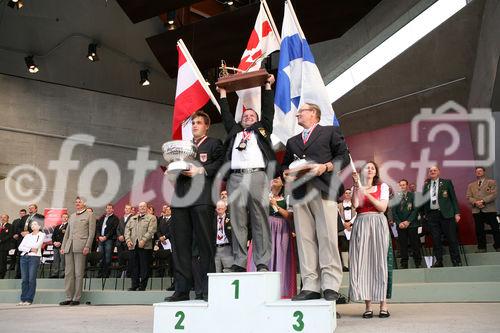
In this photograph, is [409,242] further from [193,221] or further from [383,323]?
Answer: [193,221]

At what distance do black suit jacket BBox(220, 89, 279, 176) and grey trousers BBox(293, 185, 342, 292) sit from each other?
405 millimetres

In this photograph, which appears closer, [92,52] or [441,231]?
[441,231]

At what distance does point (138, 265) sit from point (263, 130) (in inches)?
197

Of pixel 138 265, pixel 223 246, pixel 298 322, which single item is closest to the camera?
pixel 298 322

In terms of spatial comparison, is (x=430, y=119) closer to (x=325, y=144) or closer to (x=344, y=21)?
(x=344, y=21)

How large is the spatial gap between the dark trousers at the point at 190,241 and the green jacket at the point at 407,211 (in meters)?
4.51

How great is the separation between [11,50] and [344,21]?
7.38m

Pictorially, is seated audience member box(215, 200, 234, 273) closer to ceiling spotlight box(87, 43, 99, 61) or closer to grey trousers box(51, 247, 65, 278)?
grey trousers box(51, 247, 65, 278)

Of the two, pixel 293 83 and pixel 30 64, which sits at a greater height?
pixel 30 64

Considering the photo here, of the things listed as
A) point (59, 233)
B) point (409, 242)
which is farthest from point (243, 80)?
point (59, 233)

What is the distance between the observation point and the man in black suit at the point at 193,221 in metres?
3.53

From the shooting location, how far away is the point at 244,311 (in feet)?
9.63

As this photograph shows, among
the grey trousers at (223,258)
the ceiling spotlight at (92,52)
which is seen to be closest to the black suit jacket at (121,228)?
the grey trousers at (223,258)
